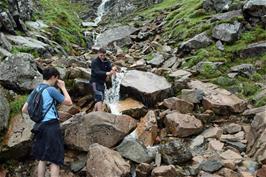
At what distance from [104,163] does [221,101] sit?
6181mm

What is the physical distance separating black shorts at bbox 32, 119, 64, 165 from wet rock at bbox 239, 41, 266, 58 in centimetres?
1279

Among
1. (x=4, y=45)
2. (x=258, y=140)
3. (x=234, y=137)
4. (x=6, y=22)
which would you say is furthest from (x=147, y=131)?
(x=6, y=22)

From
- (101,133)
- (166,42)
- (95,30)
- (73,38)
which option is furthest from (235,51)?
(95,30)

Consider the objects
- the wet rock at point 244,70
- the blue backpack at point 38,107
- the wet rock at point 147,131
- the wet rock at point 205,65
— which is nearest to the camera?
the blue backpack at point 38,107

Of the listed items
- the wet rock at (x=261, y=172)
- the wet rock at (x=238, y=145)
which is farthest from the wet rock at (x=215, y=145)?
the wet rock at (x=261, y=172)

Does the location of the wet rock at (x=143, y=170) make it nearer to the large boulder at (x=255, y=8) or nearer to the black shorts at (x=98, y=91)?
the black shorts at (x=98, y=91)

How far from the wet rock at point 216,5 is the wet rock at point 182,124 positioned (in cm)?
1430

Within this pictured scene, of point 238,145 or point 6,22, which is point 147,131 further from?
point 6,22

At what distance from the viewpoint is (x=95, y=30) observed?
137 feet

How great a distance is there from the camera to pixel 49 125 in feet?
32.4

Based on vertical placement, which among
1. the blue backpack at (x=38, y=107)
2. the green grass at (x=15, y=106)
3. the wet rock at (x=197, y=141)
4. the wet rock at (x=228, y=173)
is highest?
the blue backpack at (x=38, y=107)

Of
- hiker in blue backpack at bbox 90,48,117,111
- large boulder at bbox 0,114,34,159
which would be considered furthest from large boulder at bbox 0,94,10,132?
hiker in blue backpack at bbox 90,48,117,111

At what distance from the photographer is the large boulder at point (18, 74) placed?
46.3 feet

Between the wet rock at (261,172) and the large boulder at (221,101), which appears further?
the large boulder at (221,101)
